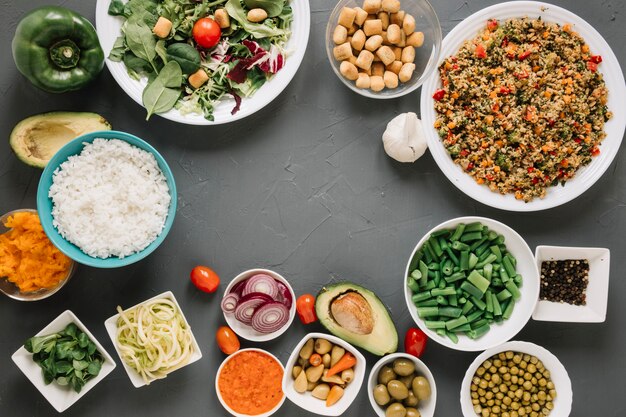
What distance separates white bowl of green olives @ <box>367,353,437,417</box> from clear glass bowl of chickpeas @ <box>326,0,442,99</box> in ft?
3.80

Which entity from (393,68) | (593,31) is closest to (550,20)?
(593,31)

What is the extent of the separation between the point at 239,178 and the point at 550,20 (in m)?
1.53

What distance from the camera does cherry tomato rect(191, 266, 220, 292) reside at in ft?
8.50

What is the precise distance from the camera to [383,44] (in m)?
2.55

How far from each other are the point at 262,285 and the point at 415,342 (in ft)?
2.37

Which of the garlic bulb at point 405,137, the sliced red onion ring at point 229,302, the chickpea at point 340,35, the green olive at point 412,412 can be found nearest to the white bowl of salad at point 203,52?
the chickpea at point 340,35

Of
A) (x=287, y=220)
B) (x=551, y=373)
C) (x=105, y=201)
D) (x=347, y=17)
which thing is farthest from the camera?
(x=287, y=220)

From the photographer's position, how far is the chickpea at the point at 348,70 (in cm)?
248

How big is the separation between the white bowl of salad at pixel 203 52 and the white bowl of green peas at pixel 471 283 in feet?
3.21

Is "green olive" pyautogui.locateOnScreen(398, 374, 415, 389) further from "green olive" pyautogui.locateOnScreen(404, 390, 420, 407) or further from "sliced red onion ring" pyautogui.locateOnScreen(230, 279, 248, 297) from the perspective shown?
"sliced red onion ring" pyautogui.locateOnScreen(230, 279, 248, 297)

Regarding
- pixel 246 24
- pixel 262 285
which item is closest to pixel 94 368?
pixel 262 285

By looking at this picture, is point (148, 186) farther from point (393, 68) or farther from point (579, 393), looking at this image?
point (579, 393)

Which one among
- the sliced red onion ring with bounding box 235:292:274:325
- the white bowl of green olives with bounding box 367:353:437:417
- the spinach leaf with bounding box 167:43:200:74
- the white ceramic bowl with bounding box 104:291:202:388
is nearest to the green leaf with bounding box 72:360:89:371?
the white ceramic bowl with bounding box 104:291:202:388

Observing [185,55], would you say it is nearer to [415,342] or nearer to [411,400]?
[415,342]
